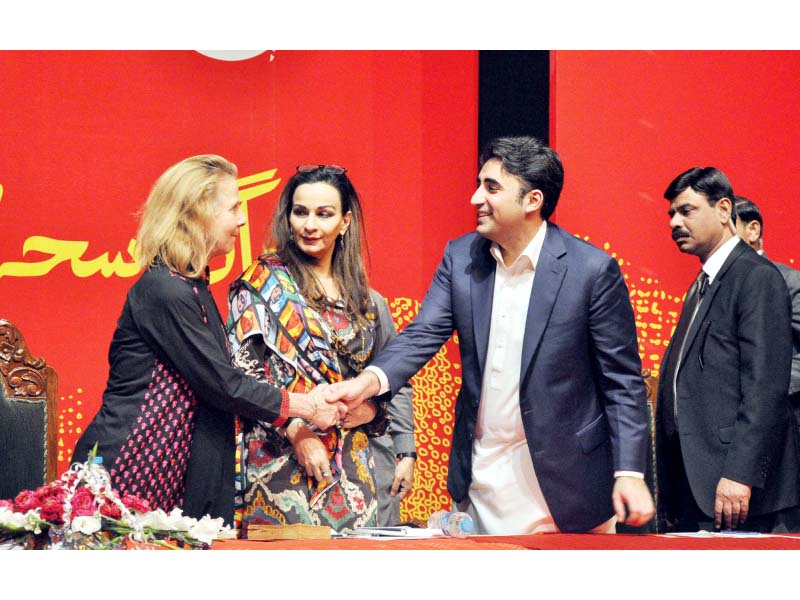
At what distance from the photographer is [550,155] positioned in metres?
2.94

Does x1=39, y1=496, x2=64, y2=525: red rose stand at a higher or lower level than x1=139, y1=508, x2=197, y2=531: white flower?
higher

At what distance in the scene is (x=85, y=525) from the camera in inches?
73.5

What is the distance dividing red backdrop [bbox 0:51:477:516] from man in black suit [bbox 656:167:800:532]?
1271 mm

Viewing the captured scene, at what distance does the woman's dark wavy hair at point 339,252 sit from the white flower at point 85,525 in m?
1.14

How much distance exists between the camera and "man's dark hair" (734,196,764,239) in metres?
3.96

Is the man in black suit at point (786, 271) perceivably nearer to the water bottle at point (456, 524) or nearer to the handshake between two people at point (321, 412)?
the handshake between two people at point (321, 412)

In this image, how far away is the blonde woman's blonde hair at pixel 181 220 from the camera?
103 inches

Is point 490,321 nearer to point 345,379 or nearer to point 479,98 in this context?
point 345,379

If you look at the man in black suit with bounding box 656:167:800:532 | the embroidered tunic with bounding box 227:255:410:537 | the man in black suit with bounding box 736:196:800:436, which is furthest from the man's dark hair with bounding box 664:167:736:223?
the embroidered tunic with bounding box 227:255:410:537

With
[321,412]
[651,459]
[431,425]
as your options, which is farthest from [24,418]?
[651,459]

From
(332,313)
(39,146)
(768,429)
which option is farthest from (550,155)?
(39,146)

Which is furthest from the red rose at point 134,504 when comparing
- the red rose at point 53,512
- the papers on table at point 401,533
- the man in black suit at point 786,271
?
the man in black suit at point 786,271

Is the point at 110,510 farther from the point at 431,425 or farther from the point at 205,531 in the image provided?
the point at 431,425

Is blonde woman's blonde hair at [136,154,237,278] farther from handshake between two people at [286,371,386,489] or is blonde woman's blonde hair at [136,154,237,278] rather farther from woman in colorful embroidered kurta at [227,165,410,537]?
handshake between two people at [286,371,386,489]
